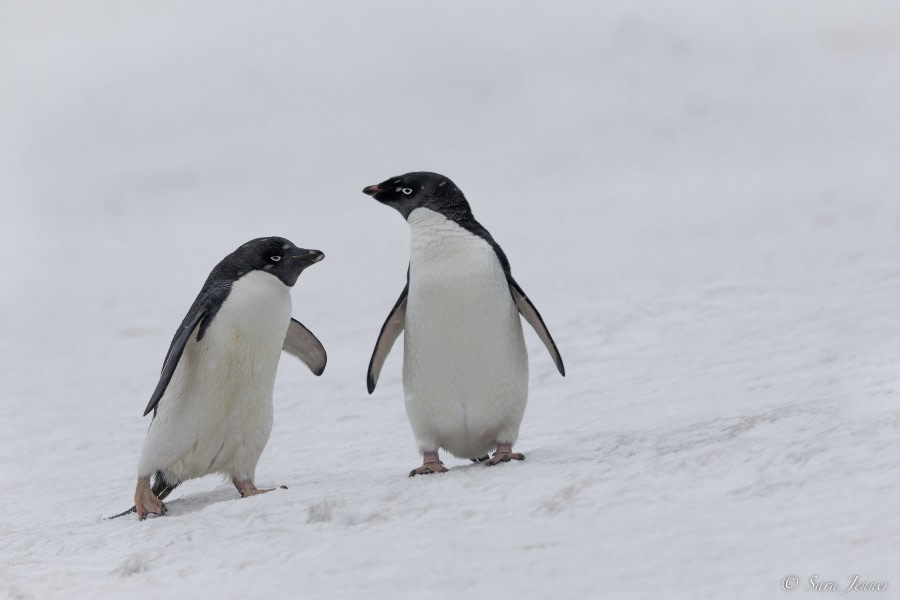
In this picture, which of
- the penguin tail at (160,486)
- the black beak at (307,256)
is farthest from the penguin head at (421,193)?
the penguin tail at (160,486)

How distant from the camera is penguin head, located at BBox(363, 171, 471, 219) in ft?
13.7

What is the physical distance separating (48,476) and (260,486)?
6.99 ft

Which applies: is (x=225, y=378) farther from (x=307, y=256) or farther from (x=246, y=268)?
(x=307, y=256)

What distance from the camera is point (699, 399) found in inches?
248

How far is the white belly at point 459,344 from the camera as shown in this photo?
4.02m

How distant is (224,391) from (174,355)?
231 millimetres

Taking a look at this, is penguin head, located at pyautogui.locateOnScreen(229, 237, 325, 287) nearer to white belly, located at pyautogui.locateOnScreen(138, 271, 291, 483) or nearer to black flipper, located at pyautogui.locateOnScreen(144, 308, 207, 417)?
white belly, located at pyautogui.locateOnScreen(138, 271, 291, 483)

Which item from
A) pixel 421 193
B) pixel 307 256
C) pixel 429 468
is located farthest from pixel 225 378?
pixel 421 193

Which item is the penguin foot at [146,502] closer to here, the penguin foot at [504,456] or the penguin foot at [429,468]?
the penguin foot at [429,468]

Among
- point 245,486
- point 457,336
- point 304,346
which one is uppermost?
point 457,336

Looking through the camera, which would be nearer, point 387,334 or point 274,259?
point 274,259

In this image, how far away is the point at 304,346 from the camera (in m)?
4.96
